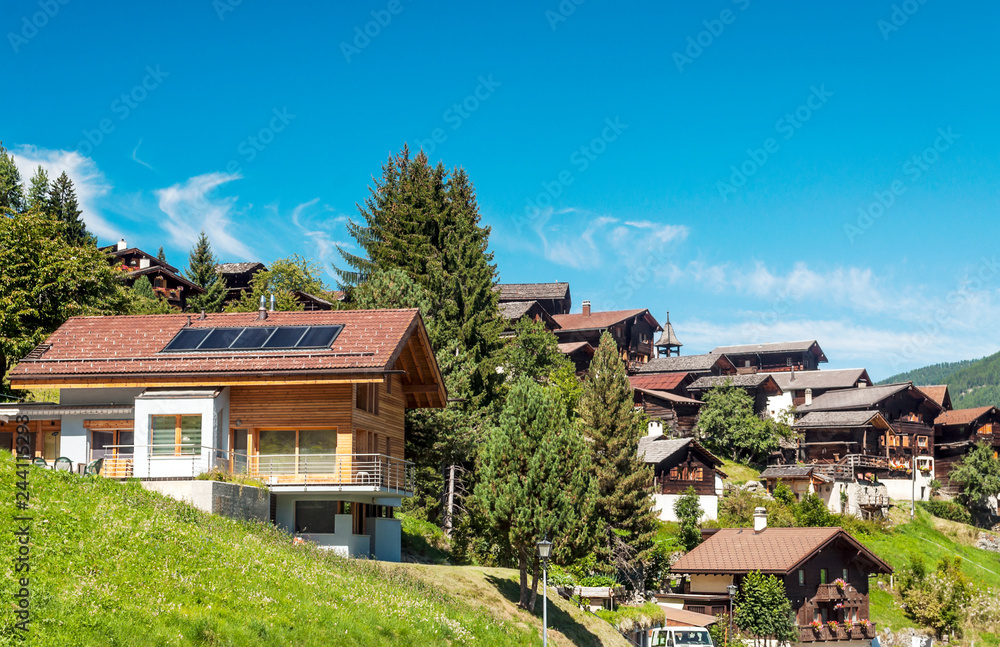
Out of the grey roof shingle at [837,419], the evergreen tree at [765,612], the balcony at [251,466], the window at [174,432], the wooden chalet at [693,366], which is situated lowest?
the evergreen tree at [765,612]

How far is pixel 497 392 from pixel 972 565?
4202 cm

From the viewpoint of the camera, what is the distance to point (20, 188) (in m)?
85.1

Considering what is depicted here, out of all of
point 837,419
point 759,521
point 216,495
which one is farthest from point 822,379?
point 216,495

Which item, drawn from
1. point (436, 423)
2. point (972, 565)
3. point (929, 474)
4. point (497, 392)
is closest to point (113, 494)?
point (436, 423)

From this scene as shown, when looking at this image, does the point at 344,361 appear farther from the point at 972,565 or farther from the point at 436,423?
the point at 972,565

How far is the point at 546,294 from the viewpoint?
113875 mm

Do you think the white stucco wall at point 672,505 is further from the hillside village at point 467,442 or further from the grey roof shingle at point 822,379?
the grey roof shingle at point 822,379

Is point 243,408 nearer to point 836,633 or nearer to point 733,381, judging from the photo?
point 836,633

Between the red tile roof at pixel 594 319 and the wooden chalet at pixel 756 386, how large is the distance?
12.9m

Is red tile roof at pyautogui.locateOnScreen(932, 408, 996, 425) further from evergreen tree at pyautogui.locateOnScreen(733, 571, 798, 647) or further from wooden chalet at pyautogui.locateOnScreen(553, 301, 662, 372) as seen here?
evergreen tree at pyautogui.locateOnScreen(733, 571, 798, 647)

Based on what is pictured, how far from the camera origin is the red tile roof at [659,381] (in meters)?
99.7

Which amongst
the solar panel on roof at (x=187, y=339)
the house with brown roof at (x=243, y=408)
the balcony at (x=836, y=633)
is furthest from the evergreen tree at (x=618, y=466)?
the solar panel on roof at (x=187, y=339)

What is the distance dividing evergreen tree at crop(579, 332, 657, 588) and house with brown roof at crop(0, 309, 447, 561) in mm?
19930

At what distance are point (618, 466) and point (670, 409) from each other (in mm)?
41790
